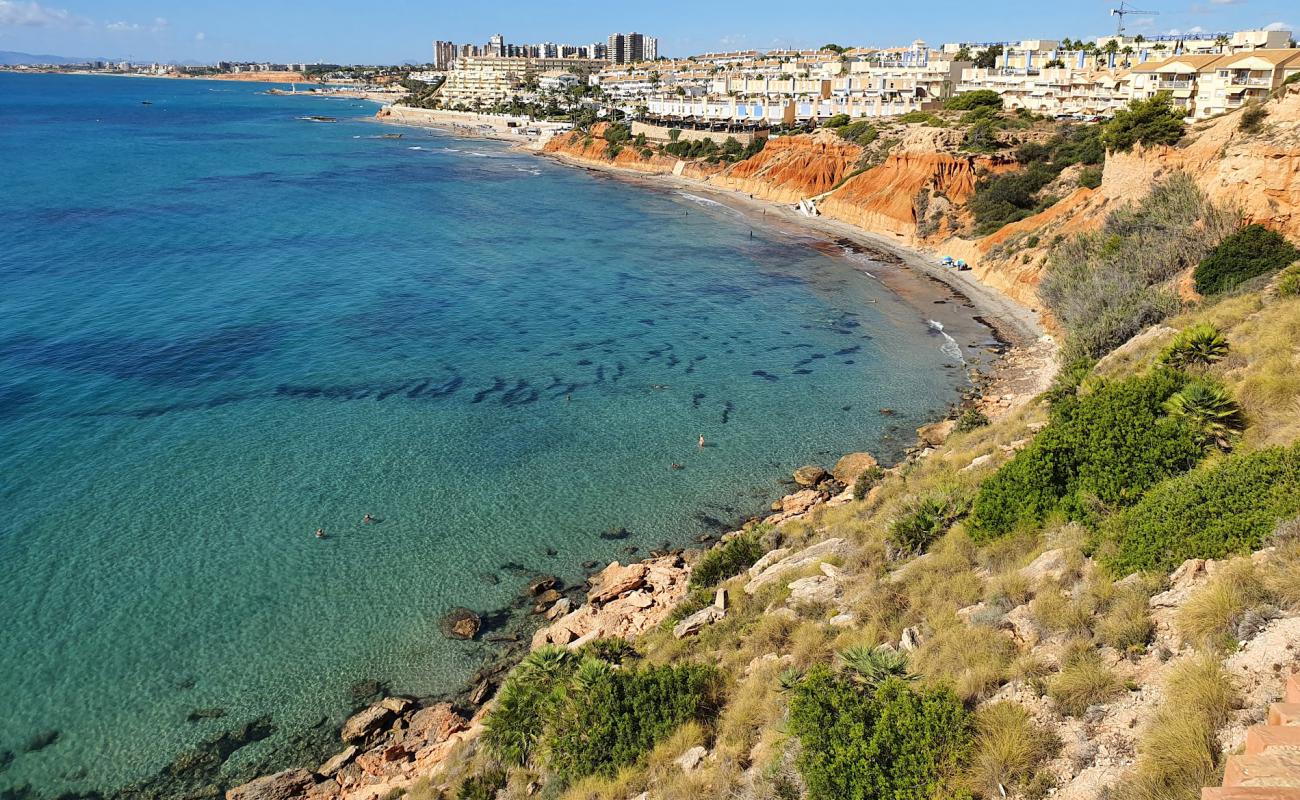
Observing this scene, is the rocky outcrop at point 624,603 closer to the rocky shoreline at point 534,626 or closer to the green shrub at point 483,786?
the rocky shoreline at point 534,626

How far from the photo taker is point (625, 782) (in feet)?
36.1

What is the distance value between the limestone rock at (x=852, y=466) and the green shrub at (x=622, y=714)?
15.0m

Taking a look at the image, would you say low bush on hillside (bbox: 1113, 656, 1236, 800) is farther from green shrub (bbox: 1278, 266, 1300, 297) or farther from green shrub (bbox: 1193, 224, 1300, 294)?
green shrub (bbox: 1193, 224, 1300, 294)

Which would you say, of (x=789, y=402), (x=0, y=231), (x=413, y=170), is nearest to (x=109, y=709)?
(x=789, y=402)

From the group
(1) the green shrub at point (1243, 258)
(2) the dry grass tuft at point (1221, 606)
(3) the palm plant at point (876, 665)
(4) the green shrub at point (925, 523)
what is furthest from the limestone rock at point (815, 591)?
(1) the green shrub at point (1243, 258)

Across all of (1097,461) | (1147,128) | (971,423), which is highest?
(1147,128)

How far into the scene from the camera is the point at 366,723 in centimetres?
1678

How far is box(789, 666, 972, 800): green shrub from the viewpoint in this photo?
8.73 meters

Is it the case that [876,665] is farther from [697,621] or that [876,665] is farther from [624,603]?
[624,603]

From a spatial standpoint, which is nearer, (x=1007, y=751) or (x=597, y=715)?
(x=1007, y=751)

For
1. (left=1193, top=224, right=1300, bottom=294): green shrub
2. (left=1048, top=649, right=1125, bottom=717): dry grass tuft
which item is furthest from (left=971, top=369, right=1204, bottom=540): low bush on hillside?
(left=1193, top=224, right=1300, bottom=294): green shrub

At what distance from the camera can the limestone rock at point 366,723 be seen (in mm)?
16609

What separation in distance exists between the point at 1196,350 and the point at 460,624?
19.1 metres

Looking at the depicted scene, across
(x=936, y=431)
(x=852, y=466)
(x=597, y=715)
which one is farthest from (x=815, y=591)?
(x=936, y=431)
